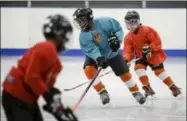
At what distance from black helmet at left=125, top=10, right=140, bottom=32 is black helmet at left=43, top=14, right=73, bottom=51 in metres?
2.75

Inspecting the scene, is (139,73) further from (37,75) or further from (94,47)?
(37,75)

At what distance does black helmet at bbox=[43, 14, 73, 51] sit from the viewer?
6.82ft

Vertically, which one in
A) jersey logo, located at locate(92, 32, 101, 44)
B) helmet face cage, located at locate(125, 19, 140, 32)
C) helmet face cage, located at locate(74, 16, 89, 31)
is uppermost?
helmet face cage, located at locate(74, 16, 89, 31)

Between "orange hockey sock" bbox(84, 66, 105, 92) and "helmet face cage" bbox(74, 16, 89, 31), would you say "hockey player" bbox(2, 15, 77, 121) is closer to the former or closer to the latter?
"helmet face cage" bbox(74, 16, 89, 31)

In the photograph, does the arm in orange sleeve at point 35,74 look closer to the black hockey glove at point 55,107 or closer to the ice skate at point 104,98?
the black hockey glove at point 55,107

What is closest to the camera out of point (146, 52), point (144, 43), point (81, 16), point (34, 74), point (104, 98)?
point (34, 74)

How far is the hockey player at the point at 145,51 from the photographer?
15.8 ft

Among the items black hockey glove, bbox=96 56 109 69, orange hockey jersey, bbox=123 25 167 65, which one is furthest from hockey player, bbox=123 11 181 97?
black hockey glove, bbox=96 56 109 69

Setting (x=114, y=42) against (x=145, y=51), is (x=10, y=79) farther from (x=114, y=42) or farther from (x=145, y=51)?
(x=145, y=51)

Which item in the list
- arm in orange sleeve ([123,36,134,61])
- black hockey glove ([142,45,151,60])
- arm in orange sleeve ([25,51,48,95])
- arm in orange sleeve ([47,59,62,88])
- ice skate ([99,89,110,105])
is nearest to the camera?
arm in orange sleeve ([25,51,48,95])

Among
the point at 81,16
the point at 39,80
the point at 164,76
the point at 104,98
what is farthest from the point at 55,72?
the point at 164,76

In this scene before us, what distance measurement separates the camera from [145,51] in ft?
15.3

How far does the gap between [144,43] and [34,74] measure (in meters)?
3.07

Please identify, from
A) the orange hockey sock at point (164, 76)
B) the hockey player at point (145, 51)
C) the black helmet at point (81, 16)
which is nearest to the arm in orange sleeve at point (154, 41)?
the hockey player at point (145, 51)
